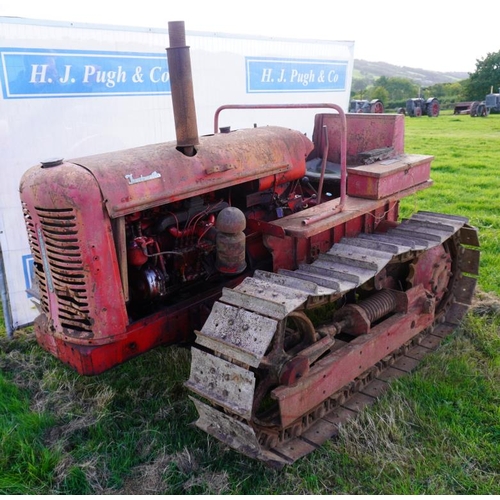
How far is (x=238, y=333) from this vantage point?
2.95m

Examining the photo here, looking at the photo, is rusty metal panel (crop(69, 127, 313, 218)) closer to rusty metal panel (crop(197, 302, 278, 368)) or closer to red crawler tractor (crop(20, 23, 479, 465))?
red crawler tractor (crop(20, 23, 479, 465))

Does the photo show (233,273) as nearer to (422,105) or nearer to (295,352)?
(295,352)

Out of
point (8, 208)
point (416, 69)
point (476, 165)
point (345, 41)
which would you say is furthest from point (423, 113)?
point (416, 69)

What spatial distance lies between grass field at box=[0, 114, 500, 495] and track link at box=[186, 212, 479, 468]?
0.50ft

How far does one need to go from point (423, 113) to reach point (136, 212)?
30337mm

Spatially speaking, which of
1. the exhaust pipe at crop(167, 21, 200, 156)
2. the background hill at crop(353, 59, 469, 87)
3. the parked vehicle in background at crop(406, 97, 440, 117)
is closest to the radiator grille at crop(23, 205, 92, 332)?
the exhaust pipe at crop(167, 21, 200, 156)

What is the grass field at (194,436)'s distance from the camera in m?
2.88

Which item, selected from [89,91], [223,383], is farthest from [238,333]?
[89,91]

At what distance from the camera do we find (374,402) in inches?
141

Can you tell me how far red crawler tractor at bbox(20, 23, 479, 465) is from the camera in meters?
2.92

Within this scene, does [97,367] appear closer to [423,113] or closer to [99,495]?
[99,495]

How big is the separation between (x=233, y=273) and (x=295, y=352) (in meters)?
0.64

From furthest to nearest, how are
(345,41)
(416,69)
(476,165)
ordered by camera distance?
(416,69), (476,165), (345,41)

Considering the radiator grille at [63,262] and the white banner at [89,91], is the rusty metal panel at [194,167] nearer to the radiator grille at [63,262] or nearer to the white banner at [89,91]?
the radiator grille at [63,262]
